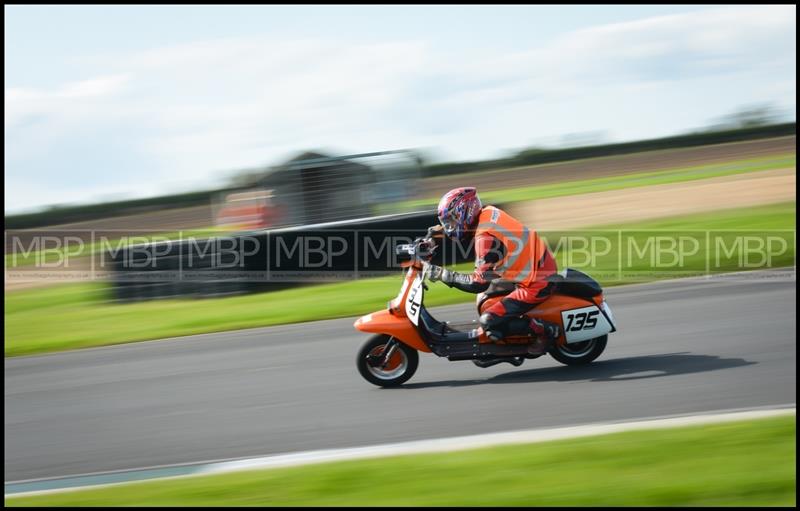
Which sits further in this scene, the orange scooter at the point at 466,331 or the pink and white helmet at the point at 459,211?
the orange scooter at the point at 466,331

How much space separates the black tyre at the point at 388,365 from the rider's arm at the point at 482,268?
0.84m

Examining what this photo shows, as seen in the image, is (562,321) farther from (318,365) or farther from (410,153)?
(410,153)

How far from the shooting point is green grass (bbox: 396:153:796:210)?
30078 mm

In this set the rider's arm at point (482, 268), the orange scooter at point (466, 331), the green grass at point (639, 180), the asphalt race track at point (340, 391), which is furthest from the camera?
the green grass at point (639, 180)

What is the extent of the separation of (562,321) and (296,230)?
24.6ft

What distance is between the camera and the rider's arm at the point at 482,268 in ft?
24.4

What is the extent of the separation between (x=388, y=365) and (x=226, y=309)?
5.92 meters

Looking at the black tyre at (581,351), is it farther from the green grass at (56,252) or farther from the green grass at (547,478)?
the green grass at (56,252)

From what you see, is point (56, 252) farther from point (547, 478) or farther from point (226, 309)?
point (547, 478)

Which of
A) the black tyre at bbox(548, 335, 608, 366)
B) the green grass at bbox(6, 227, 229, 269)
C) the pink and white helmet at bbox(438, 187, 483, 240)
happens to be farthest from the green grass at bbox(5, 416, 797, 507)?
the green grass at bbox(6, 227, 229, 269)

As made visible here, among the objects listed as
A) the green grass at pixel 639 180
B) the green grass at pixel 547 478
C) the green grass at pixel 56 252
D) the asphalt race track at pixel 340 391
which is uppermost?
the green grass at pixel 639 180

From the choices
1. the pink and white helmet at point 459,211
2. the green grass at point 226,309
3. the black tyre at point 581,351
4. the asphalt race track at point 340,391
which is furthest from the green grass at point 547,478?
the green grass at point 226,309

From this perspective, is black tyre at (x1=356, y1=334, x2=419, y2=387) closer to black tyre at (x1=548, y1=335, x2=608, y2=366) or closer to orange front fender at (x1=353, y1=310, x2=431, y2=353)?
orange front fender at (x1=353, y1=310, x2=431, y2=353)

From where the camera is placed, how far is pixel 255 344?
10461 millimetres
